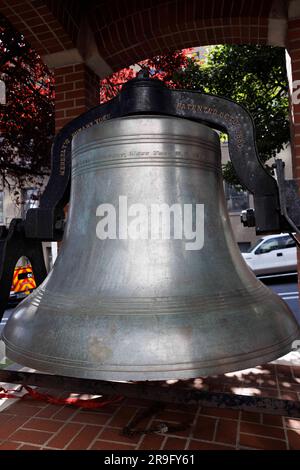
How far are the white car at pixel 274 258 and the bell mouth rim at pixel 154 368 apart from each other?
11274 mm

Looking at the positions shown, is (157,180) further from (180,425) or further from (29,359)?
(180,425)

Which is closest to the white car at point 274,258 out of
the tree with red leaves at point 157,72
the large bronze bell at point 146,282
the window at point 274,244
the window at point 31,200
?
the window at point 274,244

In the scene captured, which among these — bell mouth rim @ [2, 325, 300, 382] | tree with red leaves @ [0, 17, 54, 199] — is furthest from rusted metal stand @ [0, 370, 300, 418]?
tree with red leaves @ [0, 17, 54, 199]

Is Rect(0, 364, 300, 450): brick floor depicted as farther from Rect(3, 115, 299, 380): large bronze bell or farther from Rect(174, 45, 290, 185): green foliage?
Rect(174, 45, 290, 185): green foliage

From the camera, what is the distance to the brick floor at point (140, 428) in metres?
1.93

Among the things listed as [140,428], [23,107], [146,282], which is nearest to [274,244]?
[23,107]

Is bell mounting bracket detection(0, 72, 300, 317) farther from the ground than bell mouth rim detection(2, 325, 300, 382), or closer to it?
farther from the ground

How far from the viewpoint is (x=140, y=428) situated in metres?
2.10

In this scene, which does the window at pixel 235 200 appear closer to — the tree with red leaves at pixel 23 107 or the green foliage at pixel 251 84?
the green foliage at pixel 251 84

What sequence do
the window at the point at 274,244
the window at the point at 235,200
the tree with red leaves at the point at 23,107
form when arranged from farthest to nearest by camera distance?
the window at the point at 235,200 < the window at the point at 274,244 < the tree with red leaves at the point at 23,107

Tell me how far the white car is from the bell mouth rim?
A: 11274 mm

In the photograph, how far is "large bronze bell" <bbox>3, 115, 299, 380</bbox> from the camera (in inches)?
45.9

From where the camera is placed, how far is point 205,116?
1.60 meters
